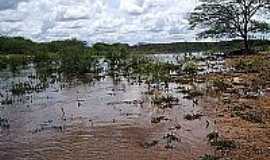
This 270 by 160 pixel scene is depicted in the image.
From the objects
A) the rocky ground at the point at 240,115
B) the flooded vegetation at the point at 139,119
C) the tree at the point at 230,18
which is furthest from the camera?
the tree at the point at 230,18

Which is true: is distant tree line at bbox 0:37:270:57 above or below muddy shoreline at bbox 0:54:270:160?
above

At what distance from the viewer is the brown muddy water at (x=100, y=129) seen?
1271cm

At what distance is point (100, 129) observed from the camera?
15.9 m

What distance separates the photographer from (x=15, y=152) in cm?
1301

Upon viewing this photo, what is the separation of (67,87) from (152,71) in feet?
26.3

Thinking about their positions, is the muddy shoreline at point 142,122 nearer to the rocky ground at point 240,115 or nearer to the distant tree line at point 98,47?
the rocky ground at point 240,115

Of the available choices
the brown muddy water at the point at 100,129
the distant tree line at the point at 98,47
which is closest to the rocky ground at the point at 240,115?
the brown muddy water at the point at 100,129

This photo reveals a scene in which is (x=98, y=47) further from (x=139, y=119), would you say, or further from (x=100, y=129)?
(x=100, y=129)

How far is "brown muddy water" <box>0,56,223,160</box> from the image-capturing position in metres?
12.7

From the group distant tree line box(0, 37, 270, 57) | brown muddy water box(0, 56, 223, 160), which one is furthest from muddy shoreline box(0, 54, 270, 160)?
distant tree line box(0, 37, 270, 57)

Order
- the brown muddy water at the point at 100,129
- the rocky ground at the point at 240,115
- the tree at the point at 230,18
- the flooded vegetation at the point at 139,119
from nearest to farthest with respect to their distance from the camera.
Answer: the rocky ground at the point at 240,115, the brown muddy water at the point at 100,129, the flooded vegetation at the point at 139,119, the tree at the point at 230,18

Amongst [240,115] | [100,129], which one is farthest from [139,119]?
[240,115]

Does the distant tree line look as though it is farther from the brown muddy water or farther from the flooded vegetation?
the brown muddy water

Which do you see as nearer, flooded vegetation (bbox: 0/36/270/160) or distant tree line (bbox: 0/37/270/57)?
flooded vegetation (bbox: 0/36/270/160)
